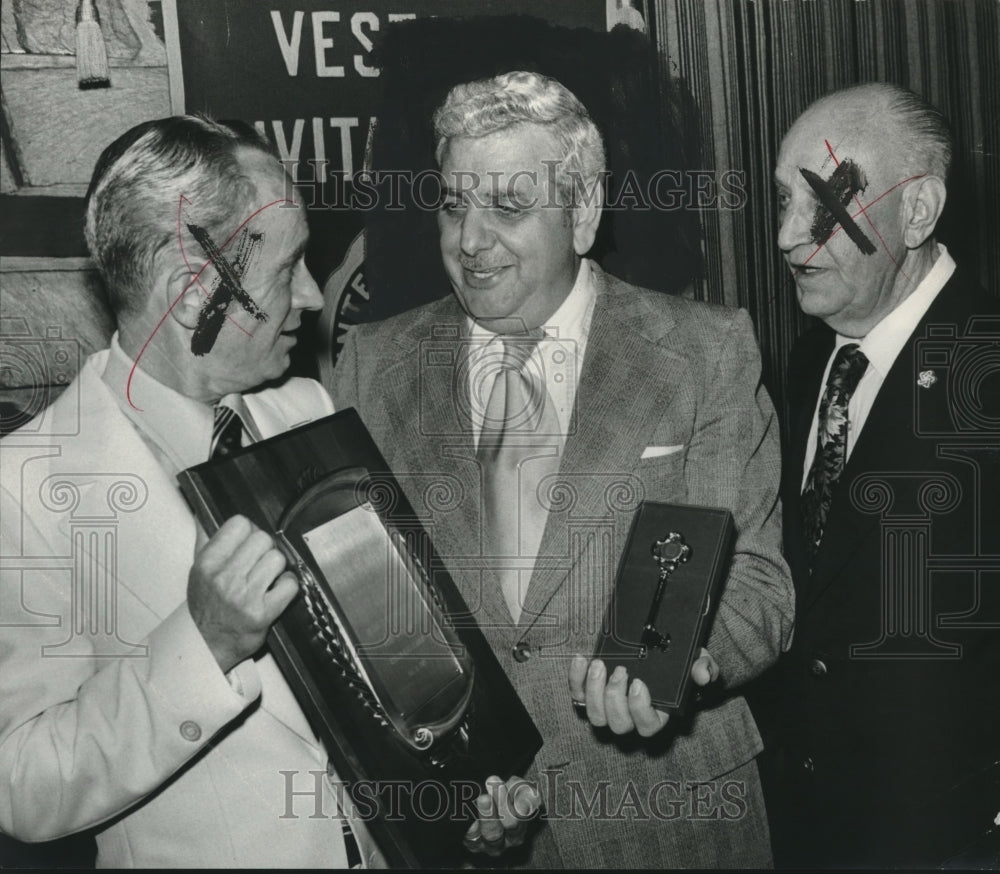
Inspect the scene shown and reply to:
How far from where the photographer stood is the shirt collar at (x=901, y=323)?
1933mm

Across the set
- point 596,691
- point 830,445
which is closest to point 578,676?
point 596,691

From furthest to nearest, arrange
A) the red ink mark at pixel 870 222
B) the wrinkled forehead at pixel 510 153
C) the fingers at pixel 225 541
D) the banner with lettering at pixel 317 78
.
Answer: the banner with lettering at pixel 317 78
the red ink mark at pixel 870 222
the wrinkled forehead at pixel 510 153
the fingers at pixel 225 541

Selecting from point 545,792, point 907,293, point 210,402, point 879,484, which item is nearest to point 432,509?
point 210,402

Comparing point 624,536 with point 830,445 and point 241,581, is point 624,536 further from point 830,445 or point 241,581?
point 241,581

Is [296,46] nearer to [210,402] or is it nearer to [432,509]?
[210,402]

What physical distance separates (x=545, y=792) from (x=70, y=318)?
1.40m

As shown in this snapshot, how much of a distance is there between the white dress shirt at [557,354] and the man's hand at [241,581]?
567 mm

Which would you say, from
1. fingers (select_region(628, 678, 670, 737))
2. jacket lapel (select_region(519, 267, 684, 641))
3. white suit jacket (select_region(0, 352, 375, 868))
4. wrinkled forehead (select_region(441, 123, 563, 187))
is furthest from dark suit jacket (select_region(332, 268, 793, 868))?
white suit jacket (select_region(0, 352, 375, 868))

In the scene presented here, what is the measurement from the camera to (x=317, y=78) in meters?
2.09

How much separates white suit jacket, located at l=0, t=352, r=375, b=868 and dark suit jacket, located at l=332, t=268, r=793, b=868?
418 millimetres

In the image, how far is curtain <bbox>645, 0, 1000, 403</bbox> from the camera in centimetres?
218

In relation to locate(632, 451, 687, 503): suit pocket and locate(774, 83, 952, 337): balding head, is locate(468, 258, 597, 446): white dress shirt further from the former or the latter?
locate(774, 83, 952, 337): balding head

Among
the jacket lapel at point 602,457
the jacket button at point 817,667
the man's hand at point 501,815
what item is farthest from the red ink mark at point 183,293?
the jacket button at point 817,667

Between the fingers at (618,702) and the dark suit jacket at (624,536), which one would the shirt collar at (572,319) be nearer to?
the dark suit jacket at (624,536)
